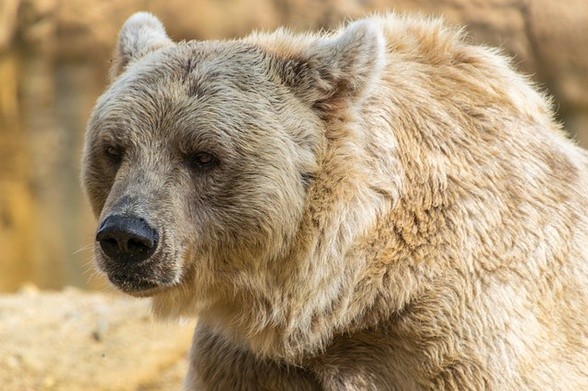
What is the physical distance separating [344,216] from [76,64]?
7.20 metres

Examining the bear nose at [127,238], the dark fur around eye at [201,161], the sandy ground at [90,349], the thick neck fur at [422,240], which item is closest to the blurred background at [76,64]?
the sandy ground at [90,349]

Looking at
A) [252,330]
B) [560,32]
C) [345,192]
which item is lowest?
[560,32]

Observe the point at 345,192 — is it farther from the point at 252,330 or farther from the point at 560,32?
the point at 560,32

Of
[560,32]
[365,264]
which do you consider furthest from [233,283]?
[560,32]

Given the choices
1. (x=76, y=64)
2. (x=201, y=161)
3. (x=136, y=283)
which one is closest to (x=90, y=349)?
(x=136, y=283)

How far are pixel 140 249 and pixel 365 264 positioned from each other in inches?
36.0

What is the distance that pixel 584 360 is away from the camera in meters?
4.24

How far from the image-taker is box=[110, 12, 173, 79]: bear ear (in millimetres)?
4566

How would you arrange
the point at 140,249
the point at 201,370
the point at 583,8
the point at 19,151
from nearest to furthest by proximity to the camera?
the point at 140,249
the point at 201,370
the point at 583,8
the point at 19,151

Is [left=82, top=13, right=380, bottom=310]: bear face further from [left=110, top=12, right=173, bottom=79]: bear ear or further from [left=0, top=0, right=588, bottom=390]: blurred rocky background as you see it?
[left=0, top=0, right=588, bottom=390]: blurred rocky background

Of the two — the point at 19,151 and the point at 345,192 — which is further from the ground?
the point at 345,192

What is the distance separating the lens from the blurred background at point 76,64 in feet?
33.3

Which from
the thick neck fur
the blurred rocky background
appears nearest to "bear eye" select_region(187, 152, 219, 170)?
the thick neck fur

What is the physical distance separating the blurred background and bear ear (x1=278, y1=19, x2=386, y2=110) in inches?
238
